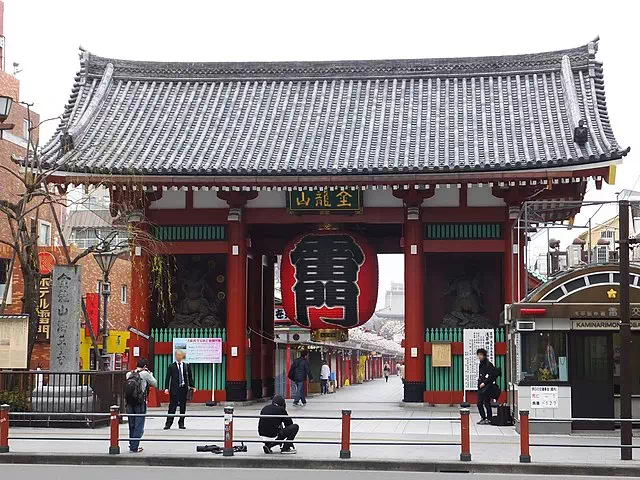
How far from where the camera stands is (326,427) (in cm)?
2317

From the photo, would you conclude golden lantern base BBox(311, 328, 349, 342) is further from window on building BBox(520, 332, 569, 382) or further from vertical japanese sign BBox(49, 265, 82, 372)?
window on building BBox(520, 332, 569, 382)

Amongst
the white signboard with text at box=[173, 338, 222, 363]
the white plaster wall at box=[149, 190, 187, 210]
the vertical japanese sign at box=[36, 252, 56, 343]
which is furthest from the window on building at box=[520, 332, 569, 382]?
the vertical japanese sign at box=[36, 252, 56, 343]

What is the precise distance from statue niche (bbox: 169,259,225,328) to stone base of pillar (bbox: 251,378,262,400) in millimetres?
2749

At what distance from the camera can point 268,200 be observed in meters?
29.9

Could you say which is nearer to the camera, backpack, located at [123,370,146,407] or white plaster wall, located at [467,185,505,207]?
backpack, located at [123,370,146,407]

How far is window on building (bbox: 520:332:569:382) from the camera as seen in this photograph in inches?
826

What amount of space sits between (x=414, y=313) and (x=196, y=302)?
654 cm

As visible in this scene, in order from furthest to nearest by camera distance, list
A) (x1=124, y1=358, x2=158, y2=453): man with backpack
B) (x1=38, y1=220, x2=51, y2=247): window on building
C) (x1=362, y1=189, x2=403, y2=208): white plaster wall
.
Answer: (x1=38, y1=220, x2=51, y2=247): window on building, (x1=362, y1=189, x2=403, y2=208): white plaster wall, (x1=124, y1=358, x2=158, y2=453): man with backpack

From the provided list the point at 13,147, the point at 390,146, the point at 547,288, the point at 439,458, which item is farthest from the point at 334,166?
the point at 13,147

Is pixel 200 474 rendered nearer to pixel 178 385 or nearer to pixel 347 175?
pixel 178 385

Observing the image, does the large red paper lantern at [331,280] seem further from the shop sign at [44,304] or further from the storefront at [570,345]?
the shop sign at [44,304]

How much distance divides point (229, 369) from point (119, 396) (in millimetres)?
5564

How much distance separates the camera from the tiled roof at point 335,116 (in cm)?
2830

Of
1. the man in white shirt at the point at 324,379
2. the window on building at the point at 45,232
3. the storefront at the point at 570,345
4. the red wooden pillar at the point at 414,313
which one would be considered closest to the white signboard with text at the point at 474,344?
the red wooden pillar at the point at 414,313
